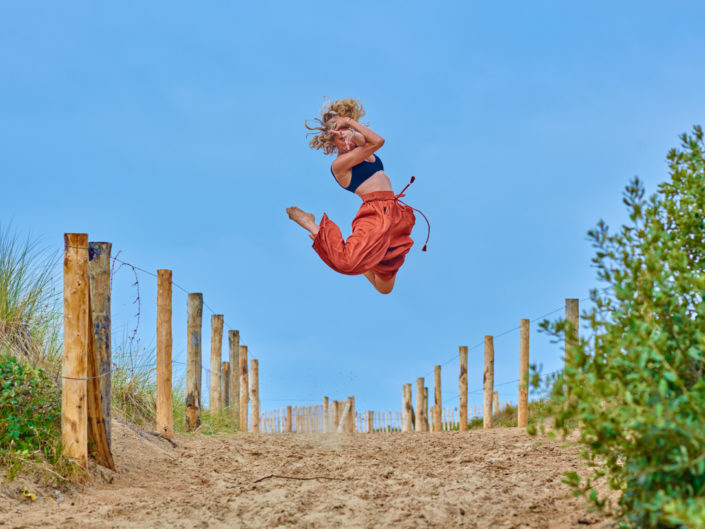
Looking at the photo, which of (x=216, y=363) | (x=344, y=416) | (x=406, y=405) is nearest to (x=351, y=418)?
(x=344, y=416)

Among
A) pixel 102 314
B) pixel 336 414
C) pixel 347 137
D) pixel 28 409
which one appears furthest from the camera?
pixel 336 414

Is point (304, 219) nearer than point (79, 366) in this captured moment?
No

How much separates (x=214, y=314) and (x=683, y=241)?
10535 millimetres

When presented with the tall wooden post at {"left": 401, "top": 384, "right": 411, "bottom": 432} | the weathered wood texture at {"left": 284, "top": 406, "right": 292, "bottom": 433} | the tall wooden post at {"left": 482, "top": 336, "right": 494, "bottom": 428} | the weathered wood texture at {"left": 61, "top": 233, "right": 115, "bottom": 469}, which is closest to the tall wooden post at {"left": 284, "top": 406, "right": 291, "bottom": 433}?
the weathered wood texture at {"left": 284, "top": 406, "right": 292, "bottom": 433}

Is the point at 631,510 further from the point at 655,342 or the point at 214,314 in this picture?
the point at 214,314

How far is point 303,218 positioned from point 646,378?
490 cm

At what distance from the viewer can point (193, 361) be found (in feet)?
36.6

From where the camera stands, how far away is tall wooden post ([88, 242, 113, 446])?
23.0 ft

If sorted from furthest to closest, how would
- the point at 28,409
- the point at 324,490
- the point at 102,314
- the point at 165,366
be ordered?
the point at 165,366, the point at 102,314, the point at 28,409, the point at 324,490

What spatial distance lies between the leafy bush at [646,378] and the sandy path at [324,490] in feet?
2.82

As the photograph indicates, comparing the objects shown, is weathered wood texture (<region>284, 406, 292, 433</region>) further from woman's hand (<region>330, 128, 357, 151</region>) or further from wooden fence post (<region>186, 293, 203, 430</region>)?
woman's hand (<region>330, 128, 357, 151</region>)

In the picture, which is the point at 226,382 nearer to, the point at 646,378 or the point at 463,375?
the point at 463,375

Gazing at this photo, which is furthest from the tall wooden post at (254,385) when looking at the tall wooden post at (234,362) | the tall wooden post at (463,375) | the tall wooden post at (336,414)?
the tall wooden post at (463,375)

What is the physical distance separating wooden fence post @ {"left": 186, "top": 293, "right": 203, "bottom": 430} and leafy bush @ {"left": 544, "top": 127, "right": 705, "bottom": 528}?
781cm
